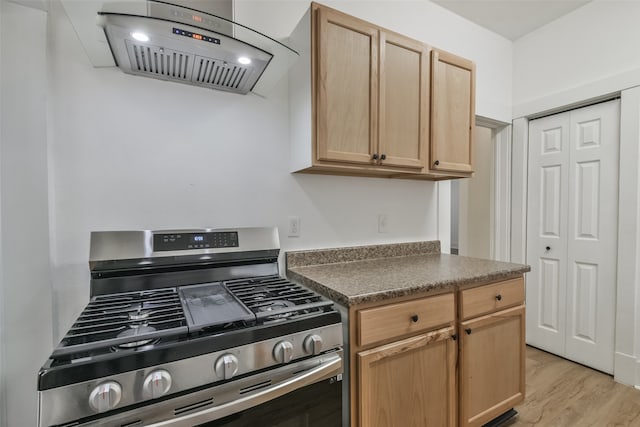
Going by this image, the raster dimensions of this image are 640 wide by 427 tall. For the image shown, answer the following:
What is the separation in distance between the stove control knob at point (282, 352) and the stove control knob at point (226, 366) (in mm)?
127

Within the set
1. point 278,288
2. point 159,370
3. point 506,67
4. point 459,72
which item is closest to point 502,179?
point 506,67

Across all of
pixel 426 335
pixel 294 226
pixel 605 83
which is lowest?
pixel 426 335

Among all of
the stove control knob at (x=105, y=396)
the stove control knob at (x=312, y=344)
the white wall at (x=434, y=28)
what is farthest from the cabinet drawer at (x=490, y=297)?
the white wall at (x=434, y=28)

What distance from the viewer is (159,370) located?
747 mm

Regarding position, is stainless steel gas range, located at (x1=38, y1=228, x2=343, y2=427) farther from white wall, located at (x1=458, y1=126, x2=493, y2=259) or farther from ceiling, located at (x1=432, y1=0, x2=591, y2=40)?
white wall, located at (x1=458, y1=126, x2=493, y2=259)

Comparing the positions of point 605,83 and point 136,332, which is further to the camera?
point 605,83

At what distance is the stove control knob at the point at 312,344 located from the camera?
96 cm

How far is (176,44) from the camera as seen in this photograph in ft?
3.44

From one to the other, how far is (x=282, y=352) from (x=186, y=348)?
0.91 feet

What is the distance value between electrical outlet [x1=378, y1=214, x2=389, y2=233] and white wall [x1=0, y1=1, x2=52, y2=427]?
1675mm

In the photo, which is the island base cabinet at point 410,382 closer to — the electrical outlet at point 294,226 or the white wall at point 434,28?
the electrical outlet at point 294,226

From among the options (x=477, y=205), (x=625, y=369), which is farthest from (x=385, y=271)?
(x=477, y=205)

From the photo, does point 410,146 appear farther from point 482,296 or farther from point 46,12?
point 46,12

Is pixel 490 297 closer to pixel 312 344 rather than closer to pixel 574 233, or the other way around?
pixel 312 344
